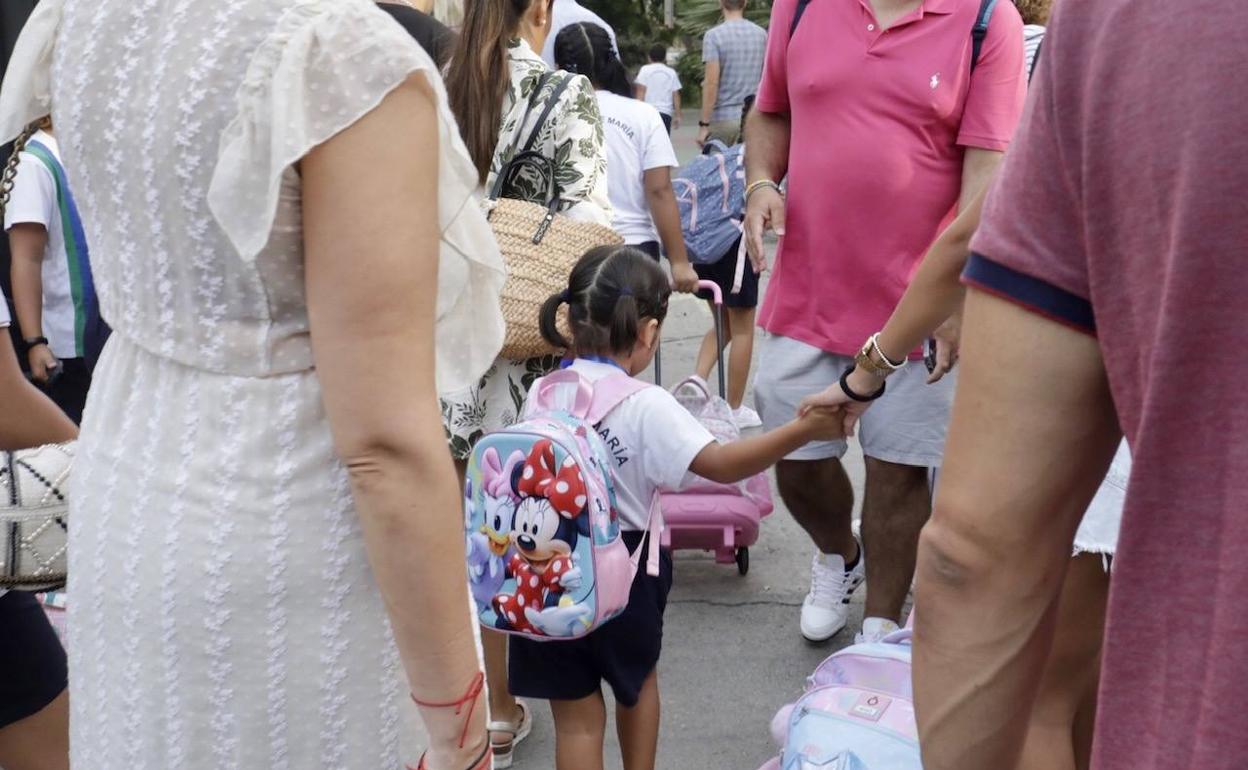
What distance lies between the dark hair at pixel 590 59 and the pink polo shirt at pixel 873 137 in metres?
1.82

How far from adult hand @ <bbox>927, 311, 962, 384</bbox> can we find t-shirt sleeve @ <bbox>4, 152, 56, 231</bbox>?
2.80m

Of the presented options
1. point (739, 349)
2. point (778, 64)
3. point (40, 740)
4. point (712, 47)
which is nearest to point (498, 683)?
point (40, 740)

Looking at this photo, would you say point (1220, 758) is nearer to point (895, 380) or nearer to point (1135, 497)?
point (1135, 497)

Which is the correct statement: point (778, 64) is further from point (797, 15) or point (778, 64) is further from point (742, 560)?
point (742, 560)

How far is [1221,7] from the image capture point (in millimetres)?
1009

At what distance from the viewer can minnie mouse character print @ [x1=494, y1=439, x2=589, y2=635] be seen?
2.66 metres

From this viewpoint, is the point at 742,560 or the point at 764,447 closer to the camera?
the point at 764,447

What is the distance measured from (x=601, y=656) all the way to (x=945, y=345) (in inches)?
44.8

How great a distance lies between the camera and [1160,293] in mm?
1089

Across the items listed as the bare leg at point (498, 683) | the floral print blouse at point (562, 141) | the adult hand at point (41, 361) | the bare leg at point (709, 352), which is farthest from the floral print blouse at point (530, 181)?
the bare leg at point (709, 352)

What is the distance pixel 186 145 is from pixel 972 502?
0.96 m

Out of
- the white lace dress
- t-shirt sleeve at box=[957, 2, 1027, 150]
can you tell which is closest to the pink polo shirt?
t-shirt sleeve at box=[957, 2, 1027, 150]

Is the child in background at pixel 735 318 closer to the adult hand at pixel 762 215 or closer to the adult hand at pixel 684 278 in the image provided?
the adult hand at pixel 684 278

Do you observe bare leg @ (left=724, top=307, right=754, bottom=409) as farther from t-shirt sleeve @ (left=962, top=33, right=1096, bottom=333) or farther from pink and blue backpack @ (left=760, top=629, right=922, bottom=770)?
t-shirt sleeve @ (left=962, top=33, right=1096, bottom=333)
